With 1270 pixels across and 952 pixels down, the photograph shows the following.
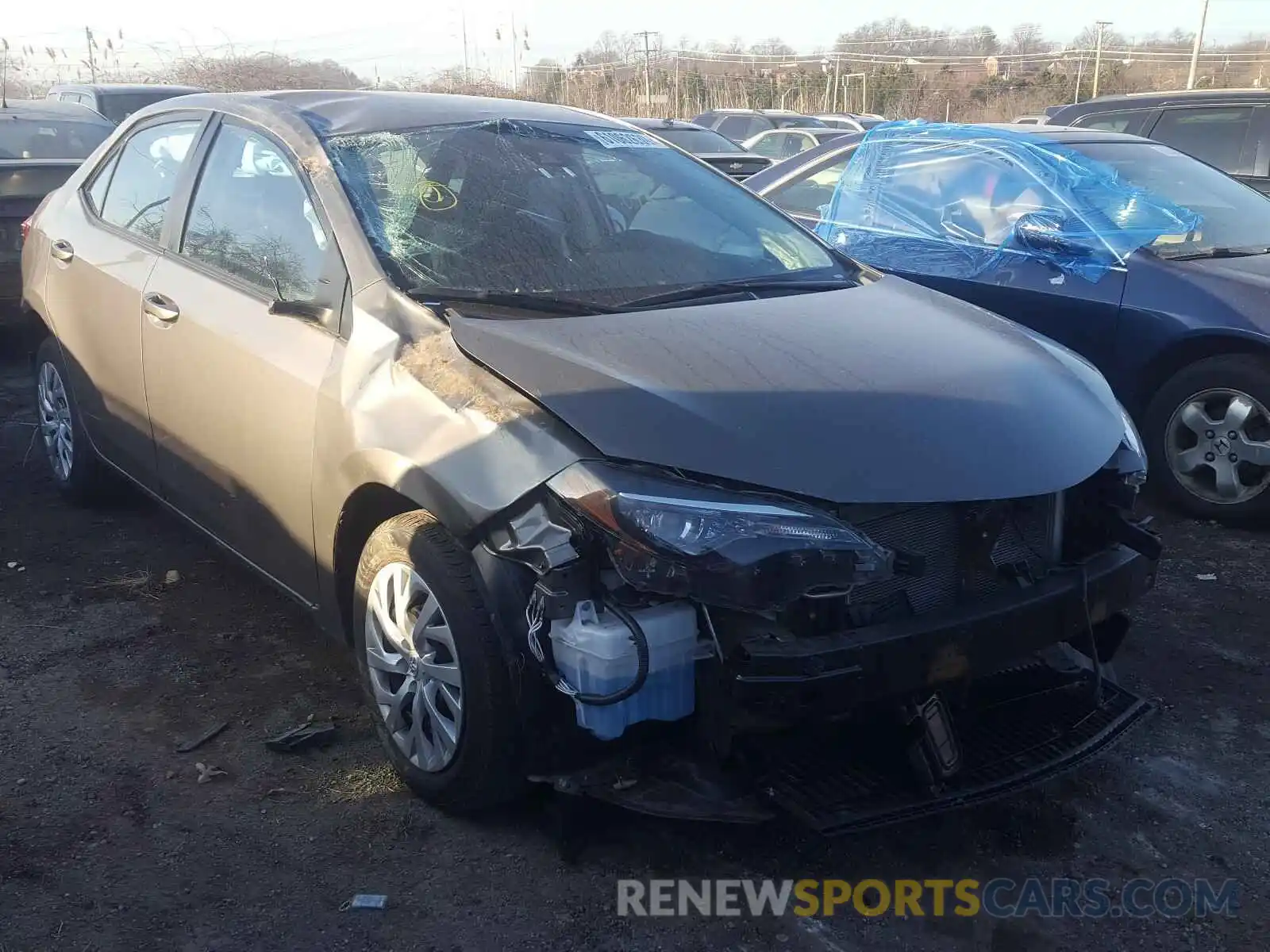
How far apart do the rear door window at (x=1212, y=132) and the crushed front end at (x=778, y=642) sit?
690cm

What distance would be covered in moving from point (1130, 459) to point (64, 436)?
4251mm

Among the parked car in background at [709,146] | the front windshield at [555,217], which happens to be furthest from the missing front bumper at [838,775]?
the parked car in background at [709,146]

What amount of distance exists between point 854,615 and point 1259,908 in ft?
3.78

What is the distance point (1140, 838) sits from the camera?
2.85m

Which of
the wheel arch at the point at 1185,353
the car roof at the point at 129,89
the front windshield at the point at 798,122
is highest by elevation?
the car roof at the point at 129,89

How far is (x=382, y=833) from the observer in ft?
9.28

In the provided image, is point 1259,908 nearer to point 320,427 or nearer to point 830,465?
point 830,465

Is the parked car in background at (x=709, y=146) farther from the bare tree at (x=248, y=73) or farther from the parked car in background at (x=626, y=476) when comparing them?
the parked car in background at (x=626, y=476)

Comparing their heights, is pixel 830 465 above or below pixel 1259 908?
above

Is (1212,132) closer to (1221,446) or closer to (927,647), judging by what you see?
(1221,446)

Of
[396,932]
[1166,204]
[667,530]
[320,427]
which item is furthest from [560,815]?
[1166,204]

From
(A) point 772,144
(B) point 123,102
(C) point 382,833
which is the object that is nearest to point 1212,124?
(C) point 382,833

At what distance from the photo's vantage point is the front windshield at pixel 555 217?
3.22 metres

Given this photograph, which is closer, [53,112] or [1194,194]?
[1194,194]
